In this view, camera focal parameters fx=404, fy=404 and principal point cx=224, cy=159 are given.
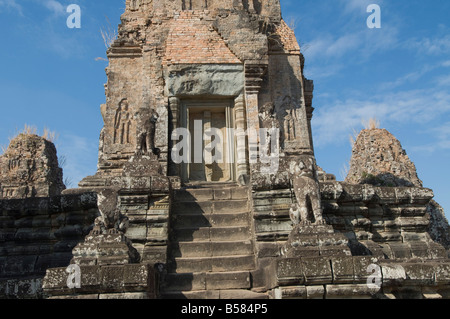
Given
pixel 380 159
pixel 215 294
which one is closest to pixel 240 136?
pixel 215 294

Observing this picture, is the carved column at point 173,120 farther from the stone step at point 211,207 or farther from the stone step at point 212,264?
the stone step at point 212,264

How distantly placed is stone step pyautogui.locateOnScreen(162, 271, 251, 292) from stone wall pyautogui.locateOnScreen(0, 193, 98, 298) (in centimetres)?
229

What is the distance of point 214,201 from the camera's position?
8.42 meters

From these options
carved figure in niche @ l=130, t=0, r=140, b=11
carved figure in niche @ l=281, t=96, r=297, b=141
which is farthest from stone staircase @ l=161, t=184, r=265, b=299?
carved figure in niche @ l=130, t=0, r=140, b=11

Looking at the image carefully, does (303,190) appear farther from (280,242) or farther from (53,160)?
(53,160)

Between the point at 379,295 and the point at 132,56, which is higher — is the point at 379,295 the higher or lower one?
the lower one

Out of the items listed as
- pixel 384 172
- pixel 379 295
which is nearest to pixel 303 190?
pixel 379 295

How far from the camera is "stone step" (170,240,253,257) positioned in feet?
23.4

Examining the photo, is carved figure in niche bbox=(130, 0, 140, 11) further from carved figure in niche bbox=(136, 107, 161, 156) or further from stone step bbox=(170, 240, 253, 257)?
stone step bbox=(170, 240, 253, 257)

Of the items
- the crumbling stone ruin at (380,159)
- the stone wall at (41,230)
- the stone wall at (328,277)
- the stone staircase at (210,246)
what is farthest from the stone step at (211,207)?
the crumbling stone ruin at (380,159)
